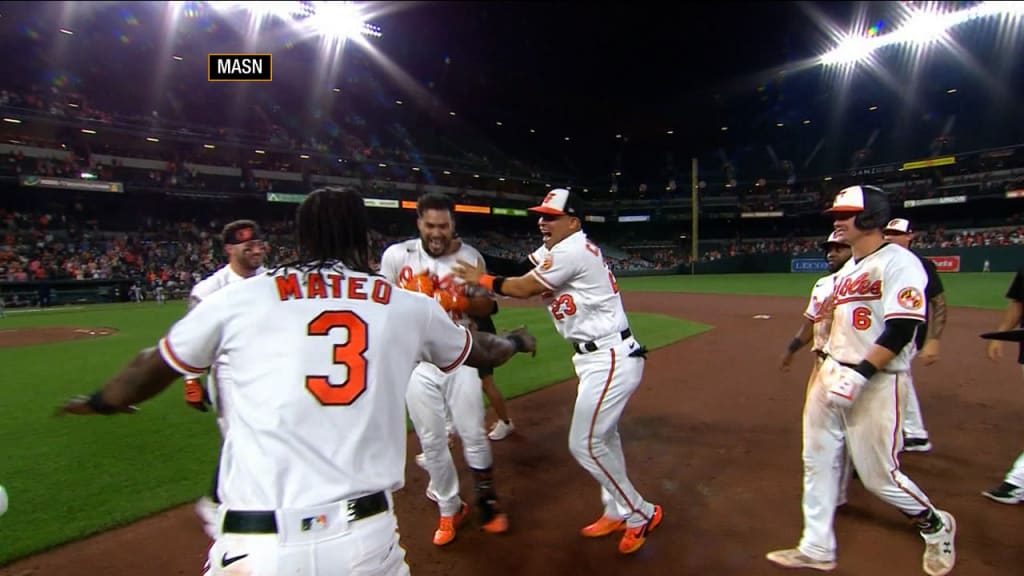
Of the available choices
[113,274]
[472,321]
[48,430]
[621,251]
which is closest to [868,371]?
[472,321]

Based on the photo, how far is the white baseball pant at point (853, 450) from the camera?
9.48ft

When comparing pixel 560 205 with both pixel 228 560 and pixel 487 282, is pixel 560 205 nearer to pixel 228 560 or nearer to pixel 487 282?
pixel 487 282

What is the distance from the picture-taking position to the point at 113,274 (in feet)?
83.9

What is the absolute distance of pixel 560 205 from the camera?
3.43 meters

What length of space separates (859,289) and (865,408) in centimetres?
69

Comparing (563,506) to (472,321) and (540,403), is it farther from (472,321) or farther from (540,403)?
(540,403)

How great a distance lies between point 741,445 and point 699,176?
51423mm

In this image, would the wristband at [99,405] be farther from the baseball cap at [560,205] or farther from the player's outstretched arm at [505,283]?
the baseball cap at [560,205]

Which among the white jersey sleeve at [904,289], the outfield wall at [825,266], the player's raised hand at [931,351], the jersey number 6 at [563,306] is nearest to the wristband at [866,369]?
the white jersey sleeve at [904,289]

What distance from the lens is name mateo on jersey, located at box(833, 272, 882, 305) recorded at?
2.97 m

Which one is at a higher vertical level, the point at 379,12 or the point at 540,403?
the point at 379,12

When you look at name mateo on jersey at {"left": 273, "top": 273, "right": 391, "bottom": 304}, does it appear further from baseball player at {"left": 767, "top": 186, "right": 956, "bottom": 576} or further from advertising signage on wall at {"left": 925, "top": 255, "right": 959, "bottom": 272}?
advertising signage on wall at {"left": 925, "top": 255, "right": 959, "bottom": 272}

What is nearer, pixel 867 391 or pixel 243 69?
pixel 867 391

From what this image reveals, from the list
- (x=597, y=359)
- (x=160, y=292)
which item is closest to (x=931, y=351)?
(x=597, y=359)
